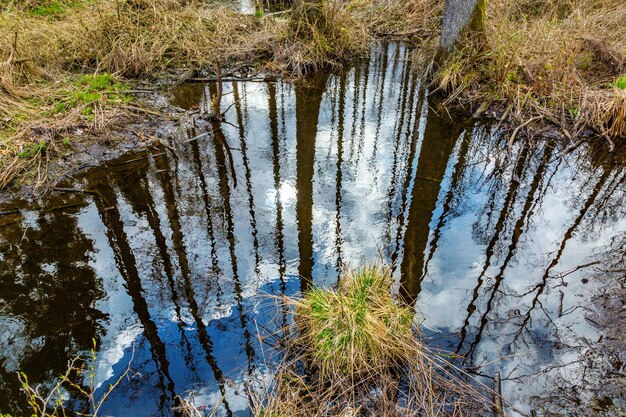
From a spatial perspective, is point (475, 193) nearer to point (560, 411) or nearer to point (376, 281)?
point (376, 281)

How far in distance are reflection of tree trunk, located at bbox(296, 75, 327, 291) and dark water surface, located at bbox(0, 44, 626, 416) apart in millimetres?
26

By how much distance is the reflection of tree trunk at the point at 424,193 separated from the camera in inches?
140

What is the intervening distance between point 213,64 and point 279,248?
516 cm

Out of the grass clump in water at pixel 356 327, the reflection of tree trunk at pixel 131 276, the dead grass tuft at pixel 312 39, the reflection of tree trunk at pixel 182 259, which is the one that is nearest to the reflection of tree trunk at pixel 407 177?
the grass clump in water at pixel 356 327

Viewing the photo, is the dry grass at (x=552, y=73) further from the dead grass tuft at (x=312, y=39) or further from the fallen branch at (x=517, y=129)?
the dead grass tuft at (x=312, y=39)

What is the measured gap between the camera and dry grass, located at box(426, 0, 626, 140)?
5484 millimetres

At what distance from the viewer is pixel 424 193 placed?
14.9 feet

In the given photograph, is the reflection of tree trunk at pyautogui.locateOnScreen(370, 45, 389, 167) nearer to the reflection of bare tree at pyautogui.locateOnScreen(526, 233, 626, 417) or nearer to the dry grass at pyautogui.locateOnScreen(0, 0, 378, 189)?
the dry grass at pyautogui.locateOnScreen(0, 0, 378, 189)

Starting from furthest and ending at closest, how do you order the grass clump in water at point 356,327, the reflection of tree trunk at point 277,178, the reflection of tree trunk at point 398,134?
the reflection of tree trunk at point 398,134
the reflection of tree trunk at point 277,178
the grass clump in water at point 356,327

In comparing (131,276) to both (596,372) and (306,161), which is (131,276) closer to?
(306,161)

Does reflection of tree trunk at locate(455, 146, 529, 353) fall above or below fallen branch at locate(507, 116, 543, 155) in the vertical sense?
below

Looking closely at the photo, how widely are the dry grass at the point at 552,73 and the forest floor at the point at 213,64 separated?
2 centimetres

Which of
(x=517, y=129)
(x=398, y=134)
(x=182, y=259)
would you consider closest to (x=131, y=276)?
(x=182, y=259)

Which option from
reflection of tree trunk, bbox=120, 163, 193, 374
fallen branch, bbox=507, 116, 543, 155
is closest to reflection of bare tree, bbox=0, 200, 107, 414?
reflection of tree trunk, bbox=120, 163, 193, 374
